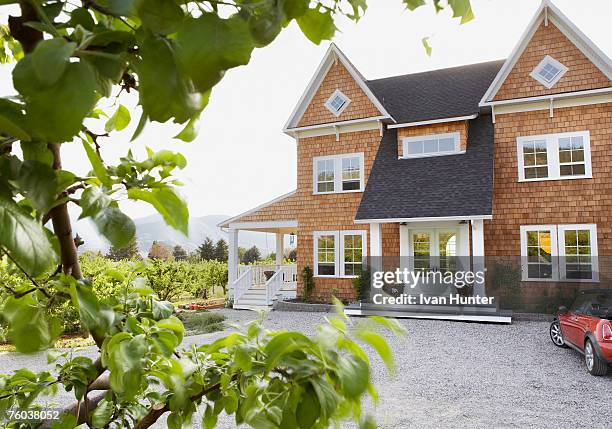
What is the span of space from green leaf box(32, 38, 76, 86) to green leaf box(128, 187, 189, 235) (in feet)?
0.80

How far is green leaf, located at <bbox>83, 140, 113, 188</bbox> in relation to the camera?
41cm

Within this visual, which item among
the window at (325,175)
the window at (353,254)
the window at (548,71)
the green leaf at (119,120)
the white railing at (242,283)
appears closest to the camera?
the green leaf at (119,120)

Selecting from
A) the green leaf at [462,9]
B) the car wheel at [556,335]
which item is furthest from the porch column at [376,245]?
the green leaf at [462,9]

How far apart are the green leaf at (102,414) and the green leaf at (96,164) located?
583mm

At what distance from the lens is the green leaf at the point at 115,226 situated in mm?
420

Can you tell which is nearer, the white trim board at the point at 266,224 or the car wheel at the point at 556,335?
the car wheel at the point at 556,335

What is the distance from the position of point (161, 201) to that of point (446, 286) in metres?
11.8

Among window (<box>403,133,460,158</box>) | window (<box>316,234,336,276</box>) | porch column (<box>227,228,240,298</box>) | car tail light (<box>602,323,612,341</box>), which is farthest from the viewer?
porch column (<box>227,228,240,298</box>)

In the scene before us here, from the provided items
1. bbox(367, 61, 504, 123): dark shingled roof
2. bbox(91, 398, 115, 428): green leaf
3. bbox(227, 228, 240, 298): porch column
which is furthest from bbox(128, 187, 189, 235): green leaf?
bbox(227, 228, 240, 298): porch column

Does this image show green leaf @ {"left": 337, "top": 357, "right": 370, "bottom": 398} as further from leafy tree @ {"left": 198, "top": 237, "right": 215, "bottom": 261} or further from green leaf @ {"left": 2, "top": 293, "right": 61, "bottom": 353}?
leafy tree @ {"left": 198, "top": 237, "right": 215, "bottom": 261}

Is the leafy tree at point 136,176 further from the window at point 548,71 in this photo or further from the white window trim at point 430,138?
the window at point 548,71

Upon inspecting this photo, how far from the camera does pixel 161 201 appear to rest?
50 cm

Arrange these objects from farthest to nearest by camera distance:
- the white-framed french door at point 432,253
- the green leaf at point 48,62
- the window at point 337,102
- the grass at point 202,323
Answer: the window at point 337,102, the white-framed french door at point 432,253, the grass at point 202,323, the green leaf at point 48,62

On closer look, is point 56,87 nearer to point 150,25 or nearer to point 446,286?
point 150,25
